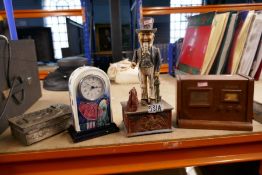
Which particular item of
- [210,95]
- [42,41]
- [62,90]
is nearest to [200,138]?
[210,95]

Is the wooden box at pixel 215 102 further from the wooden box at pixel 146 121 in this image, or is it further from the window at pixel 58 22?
the window at pixel 58 22

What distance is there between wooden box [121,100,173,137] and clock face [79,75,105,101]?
3.6 inches

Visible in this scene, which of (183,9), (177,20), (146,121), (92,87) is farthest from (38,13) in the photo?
(177,20)

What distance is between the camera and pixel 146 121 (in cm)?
55

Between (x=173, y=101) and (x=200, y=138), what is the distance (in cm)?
27

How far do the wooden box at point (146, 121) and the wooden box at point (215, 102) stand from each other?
0.17 feet

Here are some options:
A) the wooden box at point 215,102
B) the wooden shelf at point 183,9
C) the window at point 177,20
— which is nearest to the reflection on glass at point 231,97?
the wooden box at point 215,102

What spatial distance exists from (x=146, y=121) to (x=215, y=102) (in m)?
0.20

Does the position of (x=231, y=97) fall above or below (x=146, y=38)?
below

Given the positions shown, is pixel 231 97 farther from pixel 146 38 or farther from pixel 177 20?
pixel 177 20

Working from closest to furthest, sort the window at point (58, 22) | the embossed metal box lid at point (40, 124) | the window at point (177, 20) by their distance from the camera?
the embossed metal box lid at point (40, 124) < the window at point (58, 22) < the window at point (177, 20)

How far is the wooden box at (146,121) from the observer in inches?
21.2

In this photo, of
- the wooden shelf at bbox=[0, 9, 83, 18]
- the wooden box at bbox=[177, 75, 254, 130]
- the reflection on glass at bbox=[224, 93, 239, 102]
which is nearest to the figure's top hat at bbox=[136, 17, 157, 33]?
the wooden box at bbox=[177, 75, 254, 130]

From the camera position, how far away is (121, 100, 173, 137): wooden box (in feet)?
1.77
